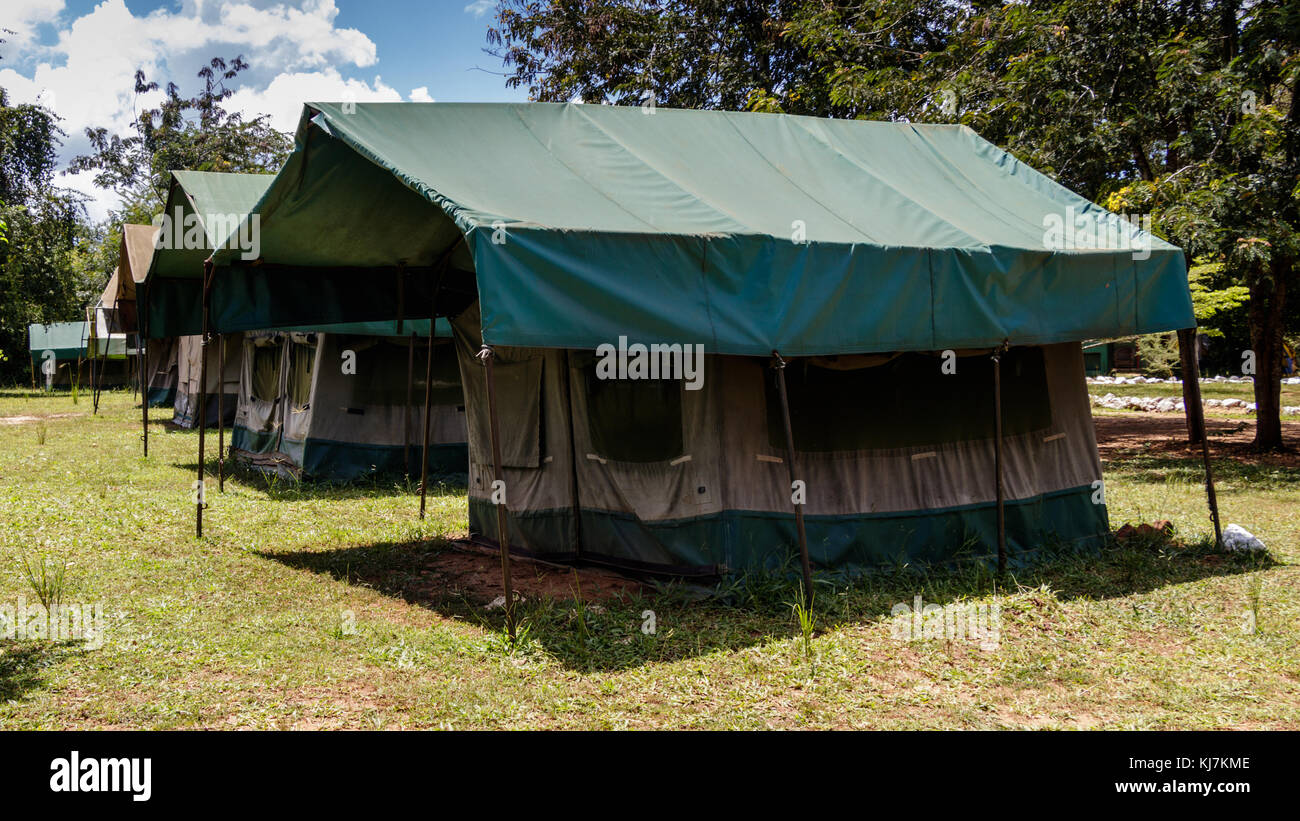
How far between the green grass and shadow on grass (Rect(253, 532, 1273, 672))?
0.02m

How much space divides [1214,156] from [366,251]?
35.6 ft

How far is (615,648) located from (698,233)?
2603mm

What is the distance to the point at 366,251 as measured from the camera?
27.0 feet

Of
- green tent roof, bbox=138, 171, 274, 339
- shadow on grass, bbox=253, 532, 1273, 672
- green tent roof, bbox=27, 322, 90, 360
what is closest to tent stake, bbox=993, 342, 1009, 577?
shadow on grass, bbox=253, 532, 1273, 672

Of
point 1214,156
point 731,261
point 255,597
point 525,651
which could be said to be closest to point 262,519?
point 255,597

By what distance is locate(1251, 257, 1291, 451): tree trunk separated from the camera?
577 inches

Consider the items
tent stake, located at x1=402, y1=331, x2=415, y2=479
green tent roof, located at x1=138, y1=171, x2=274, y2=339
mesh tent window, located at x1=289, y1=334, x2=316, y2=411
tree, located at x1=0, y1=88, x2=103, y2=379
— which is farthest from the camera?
tree, located at x1=0, y1=88, x2=103, y2=379

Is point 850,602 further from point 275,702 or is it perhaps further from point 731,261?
point 275,702

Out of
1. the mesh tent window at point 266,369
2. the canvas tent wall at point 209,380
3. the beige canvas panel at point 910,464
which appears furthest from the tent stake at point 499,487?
the canvas tent wall at point 209,380

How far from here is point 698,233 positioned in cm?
589
